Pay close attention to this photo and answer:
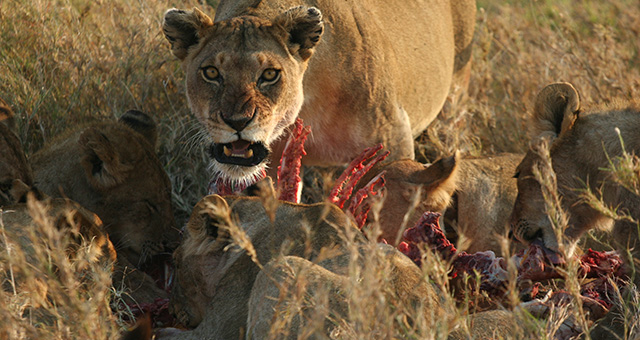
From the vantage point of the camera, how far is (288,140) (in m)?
4.56

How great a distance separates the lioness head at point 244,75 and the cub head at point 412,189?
594 millimetres

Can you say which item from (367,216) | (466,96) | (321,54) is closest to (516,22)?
(466,96)

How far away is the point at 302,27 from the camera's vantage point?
4.23 meters

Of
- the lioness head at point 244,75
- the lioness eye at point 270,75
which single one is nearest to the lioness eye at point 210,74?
the lioness head at point 244,75

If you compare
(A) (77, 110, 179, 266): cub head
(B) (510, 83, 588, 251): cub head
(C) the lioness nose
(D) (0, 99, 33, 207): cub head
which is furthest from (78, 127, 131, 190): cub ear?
(B) (510, 83, 588, 251): cub head

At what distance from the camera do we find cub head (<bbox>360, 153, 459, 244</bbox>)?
4.00 m

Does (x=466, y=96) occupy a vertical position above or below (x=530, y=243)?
below

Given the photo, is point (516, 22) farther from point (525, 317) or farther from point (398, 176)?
point (525, 317)

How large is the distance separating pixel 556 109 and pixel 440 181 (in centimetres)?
Result: 68

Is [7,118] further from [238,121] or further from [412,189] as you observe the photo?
[412,189]

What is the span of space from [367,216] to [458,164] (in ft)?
1.66

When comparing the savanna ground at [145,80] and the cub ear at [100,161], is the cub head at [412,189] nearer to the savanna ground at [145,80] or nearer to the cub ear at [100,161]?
the cub ear at [100,161]

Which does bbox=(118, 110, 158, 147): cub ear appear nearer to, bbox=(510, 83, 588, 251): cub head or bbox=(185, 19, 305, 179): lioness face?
bbox=(185, 19, 305, 179): lioness face

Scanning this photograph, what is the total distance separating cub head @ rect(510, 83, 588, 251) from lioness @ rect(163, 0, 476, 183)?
1182mm
